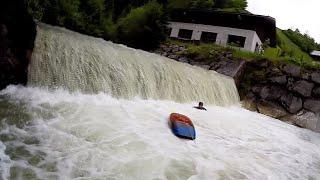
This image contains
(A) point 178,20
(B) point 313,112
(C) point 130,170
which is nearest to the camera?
(C) point 130,170

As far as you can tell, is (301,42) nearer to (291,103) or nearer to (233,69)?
(233,69)

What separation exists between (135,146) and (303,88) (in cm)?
1621

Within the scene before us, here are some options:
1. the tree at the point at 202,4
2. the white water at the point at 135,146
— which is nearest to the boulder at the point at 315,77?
the white water at the point at 135,146

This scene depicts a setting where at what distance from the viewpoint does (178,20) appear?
3356cm

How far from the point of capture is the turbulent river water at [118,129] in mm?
7492

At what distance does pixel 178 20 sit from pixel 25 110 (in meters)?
25.6

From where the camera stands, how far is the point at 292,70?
23.4 metres

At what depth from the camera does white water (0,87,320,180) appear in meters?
7.54

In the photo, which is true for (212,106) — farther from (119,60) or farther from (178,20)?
(178,20)

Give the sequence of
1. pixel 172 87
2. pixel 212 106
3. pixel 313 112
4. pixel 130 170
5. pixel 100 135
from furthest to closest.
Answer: pixel 313 112, pixel 212 106, pixel 172 87, pixel 100 135, pixel 130 170

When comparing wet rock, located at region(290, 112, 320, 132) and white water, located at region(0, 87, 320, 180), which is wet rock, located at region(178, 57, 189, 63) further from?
white water, located at region(0, 87, 320, 180)

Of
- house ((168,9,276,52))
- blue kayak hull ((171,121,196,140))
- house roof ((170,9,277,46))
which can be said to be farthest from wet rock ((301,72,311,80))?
blue kayak hull ((171,121,196,140))

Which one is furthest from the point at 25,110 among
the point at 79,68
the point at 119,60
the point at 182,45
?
the point at 182,45

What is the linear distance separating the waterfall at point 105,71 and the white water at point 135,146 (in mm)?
468
